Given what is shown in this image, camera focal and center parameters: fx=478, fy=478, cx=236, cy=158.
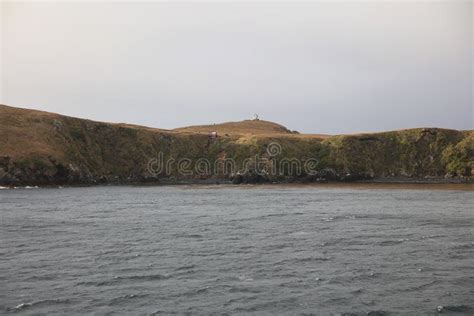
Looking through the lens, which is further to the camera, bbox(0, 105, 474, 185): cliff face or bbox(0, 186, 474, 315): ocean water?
bbox(0, 105, 474, 185): cliff face

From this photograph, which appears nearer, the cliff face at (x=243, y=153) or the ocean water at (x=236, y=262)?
the ocean water at (x=236, y=262)

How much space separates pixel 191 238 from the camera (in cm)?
4469

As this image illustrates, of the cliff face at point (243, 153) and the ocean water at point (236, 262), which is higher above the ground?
the cliff face at point (243, 153)

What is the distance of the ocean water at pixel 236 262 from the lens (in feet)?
83.0

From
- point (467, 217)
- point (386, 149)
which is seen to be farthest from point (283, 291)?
point (386, 149)

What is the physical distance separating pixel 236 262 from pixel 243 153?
120014 millimetres

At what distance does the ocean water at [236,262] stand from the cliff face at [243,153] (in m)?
73.1

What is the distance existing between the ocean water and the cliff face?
240 feet

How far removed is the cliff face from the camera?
134 m

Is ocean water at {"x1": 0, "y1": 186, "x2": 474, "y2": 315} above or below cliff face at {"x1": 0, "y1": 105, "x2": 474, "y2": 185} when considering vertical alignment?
below

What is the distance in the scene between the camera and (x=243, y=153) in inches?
6073

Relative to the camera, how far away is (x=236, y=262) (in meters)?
34.6

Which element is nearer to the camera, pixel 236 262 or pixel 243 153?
pixel 236 262

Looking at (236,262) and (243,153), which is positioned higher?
(243,153)
